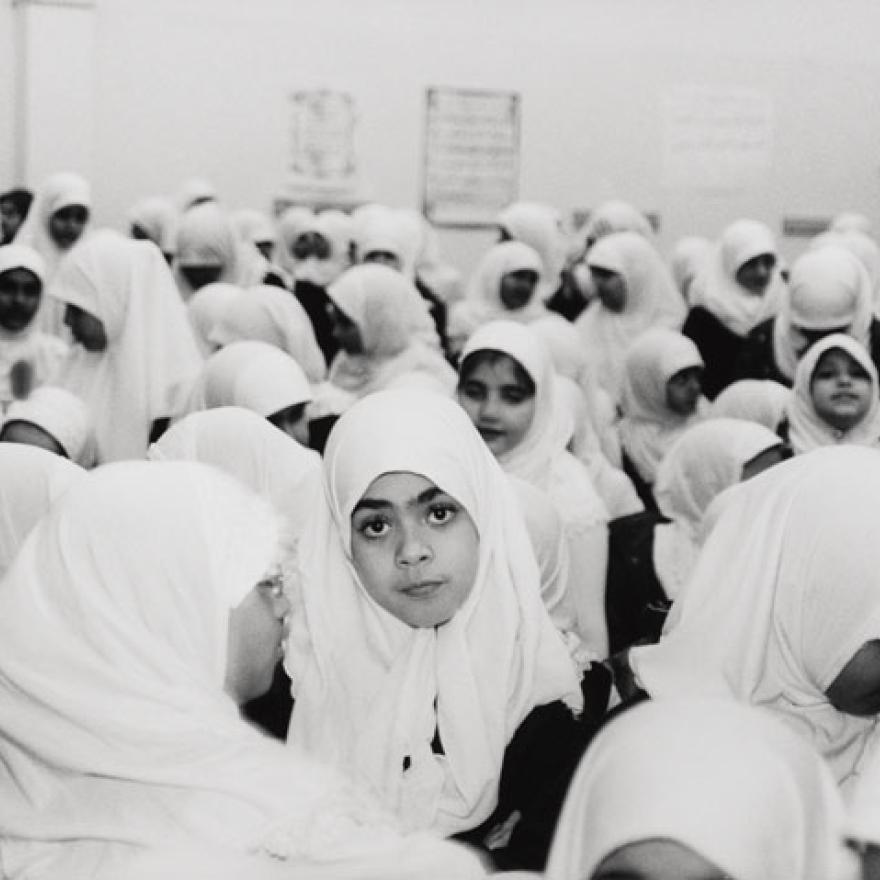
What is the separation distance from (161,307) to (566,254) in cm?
571

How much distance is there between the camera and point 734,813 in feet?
5.07

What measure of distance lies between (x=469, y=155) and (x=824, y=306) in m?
5.74

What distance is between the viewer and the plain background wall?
11484 mm

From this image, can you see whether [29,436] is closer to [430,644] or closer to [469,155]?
[430,644]

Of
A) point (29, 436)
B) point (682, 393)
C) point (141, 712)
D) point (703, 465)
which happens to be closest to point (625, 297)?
point (682, 393)

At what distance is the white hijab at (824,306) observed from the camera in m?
6.85

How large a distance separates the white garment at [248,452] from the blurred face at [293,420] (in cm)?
81

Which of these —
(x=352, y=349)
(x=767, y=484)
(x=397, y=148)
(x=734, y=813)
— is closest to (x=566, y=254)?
(x=397, y=148)

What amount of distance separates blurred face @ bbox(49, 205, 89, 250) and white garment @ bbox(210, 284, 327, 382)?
3.02 m

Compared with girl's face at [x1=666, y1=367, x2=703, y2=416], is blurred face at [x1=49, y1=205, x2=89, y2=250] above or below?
above

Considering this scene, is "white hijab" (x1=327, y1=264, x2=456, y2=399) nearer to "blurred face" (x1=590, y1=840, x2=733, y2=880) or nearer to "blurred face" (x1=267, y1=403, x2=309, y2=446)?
"blurred face" (x1=267, y1=403, x2=309, y2=446)

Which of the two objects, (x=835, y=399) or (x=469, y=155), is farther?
(x=469, y=155)

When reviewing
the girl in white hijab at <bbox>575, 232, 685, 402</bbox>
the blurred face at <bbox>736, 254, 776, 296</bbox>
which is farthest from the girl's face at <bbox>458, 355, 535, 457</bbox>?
the blurred face at <bbox>736, 254, 776, 296</bbox>

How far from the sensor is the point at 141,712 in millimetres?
2053
